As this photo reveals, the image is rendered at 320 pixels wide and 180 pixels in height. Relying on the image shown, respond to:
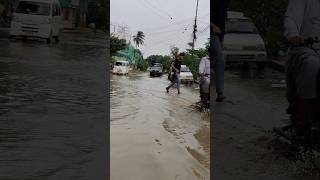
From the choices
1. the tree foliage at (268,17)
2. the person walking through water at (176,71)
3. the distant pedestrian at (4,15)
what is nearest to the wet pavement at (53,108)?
the distant pedestrian at (4,15)

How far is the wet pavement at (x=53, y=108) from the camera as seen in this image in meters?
4.05

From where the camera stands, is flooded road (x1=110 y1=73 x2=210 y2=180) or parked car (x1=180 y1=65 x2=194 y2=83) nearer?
flooded road (x1=110 y1=73 x2=210 y2=180)

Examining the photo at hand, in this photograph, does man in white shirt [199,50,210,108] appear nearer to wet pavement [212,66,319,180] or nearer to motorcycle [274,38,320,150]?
wet pavement [212,66,319,180]

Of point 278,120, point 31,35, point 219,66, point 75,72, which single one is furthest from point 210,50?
point 31,35

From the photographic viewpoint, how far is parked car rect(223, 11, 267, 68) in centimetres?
411

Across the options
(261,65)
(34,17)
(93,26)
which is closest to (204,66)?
(261,65)

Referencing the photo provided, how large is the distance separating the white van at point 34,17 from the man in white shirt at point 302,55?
180 centimetres

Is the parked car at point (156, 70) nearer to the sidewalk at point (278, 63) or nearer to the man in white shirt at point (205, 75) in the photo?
the man in white shirt at point (205, 75)

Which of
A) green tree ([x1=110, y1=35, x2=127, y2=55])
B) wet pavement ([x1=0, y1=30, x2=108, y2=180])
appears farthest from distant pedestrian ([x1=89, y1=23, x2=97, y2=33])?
green tree ([x1=110, y1=35, x2=127, y2=55])

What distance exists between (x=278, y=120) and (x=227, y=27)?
0.79 meters

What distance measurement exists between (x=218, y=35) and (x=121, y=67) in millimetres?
1044

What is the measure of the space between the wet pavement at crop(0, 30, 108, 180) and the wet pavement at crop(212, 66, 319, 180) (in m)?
0.92

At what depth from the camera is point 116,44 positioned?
177 inches

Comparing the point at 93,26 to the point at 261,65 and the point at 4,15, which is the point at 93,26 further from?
the point at 261,65
